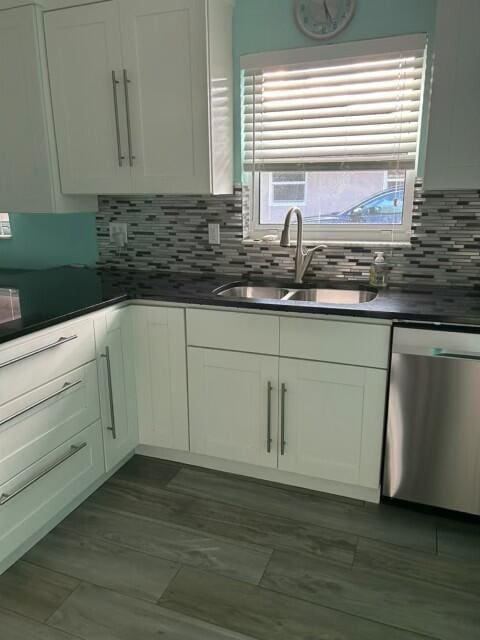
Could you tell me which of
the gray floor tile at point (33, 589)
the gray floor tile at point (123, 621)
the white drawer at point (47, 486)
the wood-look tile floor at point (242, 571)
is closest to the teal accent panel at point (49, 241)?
the white drawer at point (47, 486)

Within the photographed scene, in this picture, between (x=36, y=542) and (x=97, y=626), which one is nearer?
(x=97, y=626)

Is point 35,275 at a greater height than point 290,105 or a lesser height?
lesser

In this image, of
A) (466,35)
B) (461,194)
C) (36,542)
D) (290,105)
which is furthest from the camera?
(290,105)

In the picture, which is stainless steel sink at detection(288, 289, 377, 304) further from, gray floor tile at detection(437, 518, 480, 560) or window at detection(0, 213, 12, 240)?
window at detection(0, 213, 12, 240)

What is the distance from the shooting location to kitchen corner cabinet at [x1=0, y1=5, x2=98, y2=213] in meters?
2.23

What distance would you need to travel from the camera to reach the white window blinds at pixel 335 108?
2145mm

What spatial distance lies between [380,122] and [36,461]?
2.00m

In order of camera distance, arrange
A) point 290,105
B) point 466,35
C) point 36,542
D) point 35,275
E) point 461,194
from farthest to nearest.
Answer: point 35,275 → point 290,105 → point 461,194 → point 36,542 → point 466,35

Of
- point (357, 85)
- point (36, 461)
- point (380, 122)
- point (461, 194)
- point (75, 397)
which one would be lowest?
point (36, 461)

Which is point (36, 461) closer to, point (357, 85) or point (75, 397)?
point (75, 397)

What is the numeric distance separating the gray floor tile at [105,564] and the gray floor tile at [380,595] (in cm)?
38

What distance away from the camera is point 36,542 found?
1887 millimetres

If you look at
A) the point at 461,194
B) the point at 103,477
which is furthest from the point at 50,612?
the point at 461,194

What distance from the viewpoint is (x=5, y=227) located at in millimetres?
2959
